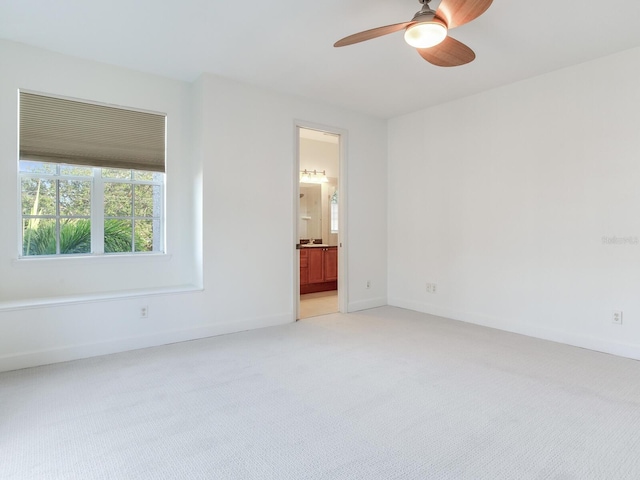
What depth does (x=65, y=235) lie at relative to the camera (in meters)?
3.48

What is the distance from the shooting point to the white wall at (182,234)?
3105mm

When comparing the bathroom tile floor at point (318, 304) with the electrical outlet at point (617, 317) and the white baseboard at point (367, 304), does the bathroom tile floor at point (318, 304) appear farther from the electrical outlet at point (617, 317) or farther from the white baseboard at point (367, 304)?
the electrical outlet at point (617, 317)

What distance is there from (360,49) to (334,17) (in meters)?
0.54

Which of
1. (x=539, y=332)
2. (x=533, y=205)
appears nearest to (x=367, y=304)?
(x=539, y=332)

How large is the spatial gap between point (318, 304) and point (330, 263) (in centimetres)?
112

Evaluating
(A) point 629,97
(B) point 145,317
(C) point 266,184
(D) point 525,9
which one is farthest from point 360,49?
(B) point 145,317

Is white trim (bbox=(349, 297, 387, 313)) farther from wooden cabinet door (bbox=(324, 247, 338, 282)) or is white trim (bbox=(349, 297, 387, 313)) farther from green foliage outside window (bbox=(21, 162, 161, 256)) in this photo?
green foliage outside window (bbox=(21, 162, 161, 256))

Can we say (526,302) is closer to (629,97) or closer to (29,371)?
(629,97)

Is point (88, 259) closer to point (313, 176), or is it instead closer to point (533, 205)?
point (313, 176)

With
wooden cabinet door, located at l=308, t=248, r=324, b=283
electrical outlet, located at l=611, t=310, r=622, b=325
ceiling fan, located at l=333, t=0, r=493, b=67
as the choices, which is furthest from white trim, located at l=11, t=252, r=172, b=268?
electrical outlet, located at l=611, t=310, r=622, b=325

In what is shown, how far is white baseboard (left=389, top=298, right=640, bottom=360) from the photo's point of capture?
3.21m

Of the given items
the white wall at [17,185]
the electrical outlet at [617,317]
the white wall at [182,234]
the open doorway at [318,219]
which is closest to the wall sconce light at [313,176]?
the open doorway at [318,219]

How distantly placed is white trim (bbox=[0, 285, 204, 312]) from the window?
18.3 inches

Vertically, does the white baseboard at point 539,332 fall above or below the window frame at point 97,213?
below
